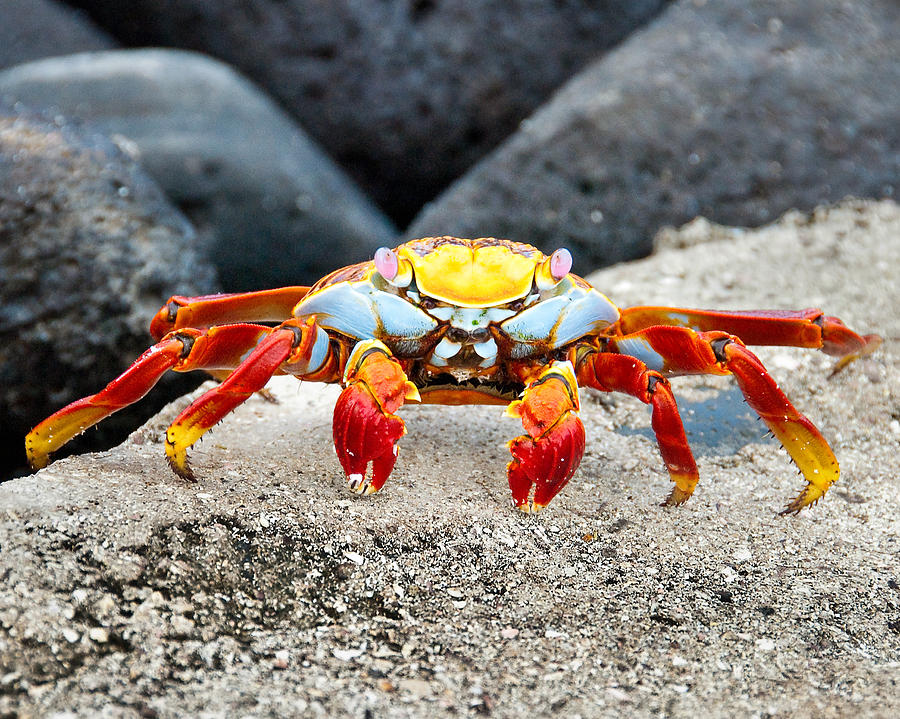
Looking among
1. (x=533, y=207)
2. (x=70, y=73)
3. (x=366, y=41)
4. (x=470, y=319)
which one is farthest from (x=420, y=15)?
(x=470, y=319)

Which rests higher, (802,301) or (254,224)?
(802,301)

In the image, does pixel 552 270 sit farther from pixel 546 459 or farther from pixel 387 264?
pixel 546 459

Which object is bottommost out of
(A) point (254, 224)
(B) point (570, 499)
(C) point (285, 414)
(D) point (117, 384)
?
(A) point (254, 224)

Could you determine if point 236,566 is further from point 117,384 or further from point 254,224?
point 254,224

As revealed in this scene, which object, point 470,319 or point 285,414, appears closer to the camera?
point 470,319

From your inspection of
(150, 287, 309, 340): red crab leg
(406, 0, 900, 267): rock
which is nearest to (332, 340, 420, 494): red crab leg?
(150, 287, 309, 340): red crab leg

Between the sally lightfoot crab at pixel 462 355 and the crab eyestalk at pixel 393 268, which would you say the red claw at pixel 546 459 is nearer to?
the sally lightfoot crab at pixel 462 355
